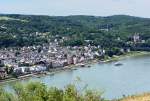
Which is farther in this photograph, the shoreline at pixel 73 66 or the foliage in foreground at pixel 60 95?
the shoreline at pixel 73 66

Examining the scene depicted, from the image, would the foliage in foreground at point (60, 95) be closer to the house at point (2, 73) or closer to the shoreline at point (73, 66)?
the shoreline at point (73, 66)

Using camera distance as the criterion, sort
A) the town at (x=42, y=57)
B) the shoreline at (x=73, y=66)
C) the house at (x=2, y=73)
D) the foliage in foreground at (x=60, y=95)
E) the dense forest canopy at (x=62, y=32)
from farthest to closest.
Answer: the dense forest canopy at (x=62, y=32) < the town at (x=42, y=57) < the house at (x=2, y=73) < the shoreline at (x=73, y=66) < the foliage in foreground at (x=60, y=95)

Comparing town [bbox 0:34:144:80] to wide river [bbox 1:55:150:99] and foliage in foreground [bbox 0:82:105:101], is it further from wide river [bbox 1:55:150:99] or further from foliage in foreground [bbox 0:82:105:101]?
foliage in foreground [bbox 0:82:105:101]

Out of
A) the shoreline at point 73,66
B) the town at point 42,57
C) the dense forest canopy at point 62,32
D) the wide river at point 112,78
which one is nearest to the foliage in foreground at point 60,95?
the wide river at point 112,78

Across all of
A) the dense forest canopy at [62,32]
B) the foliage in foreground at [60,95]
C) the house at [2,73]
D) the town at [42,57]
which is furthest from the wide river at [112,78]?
the dense forest canopy at [62,32]

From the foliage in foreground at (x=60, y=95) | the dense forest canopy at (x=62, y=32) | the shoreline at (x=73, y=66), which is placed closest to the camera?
the foliage in foreground at (x=60, y=95)

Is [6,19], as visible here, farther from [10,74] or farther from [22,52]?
[10,74]

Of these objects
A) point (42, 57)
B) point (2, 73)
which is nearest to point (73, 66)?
point (42, 57)

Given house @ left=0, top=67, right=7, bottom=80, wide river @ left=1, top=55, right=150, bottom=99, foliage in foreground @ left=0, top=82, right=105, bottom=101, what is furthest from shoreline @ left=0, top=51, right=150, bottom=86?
foliage in foreground @ left=0, top=82, right=105, bottom=101

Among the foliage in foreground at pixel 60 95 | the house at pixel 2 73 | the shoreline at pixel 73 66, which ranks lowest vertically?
the shoreline at pixel 73 66

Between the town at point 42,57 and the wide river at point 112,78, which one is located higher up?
the wide river at point 112,78
